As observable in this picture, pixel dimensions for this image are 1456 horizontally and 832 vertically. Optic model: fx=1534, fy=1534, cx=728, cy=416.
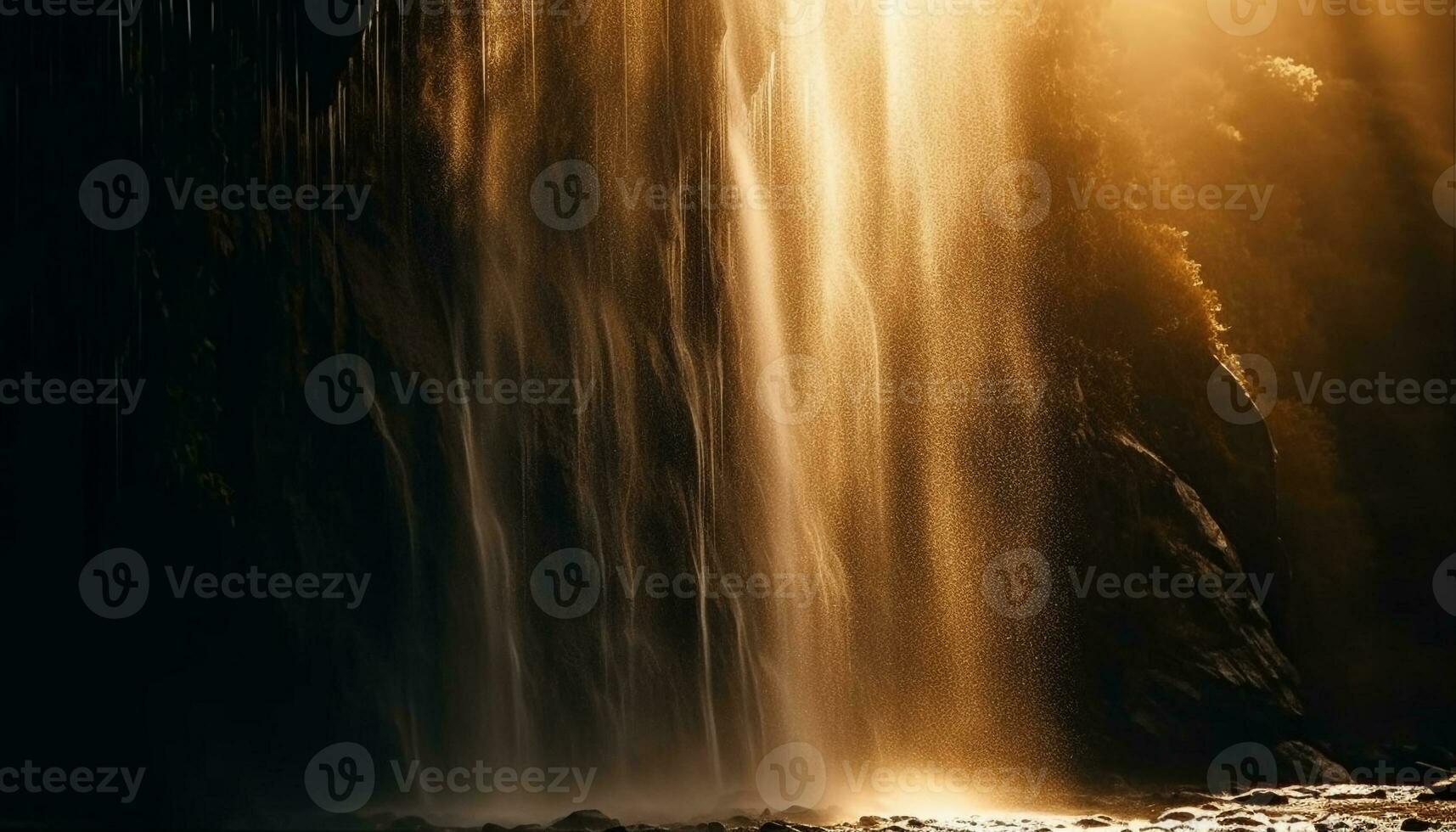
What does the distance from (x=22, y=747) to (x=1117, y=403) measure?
57.8 ft

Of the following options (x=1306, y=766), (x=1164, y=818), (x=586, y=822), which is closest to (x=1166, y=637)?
(x=1306, y=766)

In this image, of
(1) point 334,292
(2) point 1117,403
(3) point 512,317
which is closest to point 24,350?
(1) point 334,292

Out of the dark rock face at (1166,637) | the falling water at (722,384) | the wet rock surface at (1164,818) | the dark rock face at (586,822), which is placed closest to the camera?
the dark rock face at (586,822)

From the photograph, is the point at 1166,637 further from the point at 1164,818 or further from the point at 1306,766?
the point at 1164,818

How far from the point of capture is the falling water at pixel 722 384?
67.6 ft

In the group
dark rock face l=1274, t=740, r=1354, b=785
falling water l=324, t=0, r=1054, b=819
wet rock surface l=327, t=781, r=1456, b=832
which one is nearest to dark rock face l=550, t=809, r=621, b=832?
wet rock surface l=327, t=781, r=1456, b=832

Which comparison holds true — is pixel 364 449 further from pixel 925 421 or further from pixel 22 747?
pixel 925 421

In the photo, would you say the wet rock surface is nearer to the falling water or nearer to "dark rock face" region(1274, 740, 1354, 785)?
"dark rock face" region(1274, 740, 1354, 785)

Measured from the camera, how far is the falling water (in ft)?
67.6

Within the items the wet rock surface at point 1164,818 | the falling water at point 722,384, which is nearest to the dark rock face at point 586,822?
the wet rock surface at point 1164,818

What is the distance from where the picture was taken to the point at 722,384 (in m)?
23.0

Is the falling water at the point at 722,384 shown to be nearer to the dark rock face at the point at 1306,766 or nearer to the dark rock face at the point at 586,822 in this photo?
the dark rock face at the point at 586,822

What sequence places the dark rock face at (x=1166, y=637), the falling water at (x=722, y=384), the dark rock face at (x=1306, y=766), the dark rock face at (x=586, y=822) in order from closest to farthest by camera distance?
the dark rock face at (x=586, y=822), the falling water at (x=722, y=384), the dark rock face at (x=1306, y=766), the dark rock face at (x=1166, y=637)

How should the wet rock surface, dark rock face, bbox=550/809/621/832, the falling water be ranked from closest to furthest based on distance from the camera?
dark rock face, bbox=550/809/621/832 → the wet rock surface → the falling water
